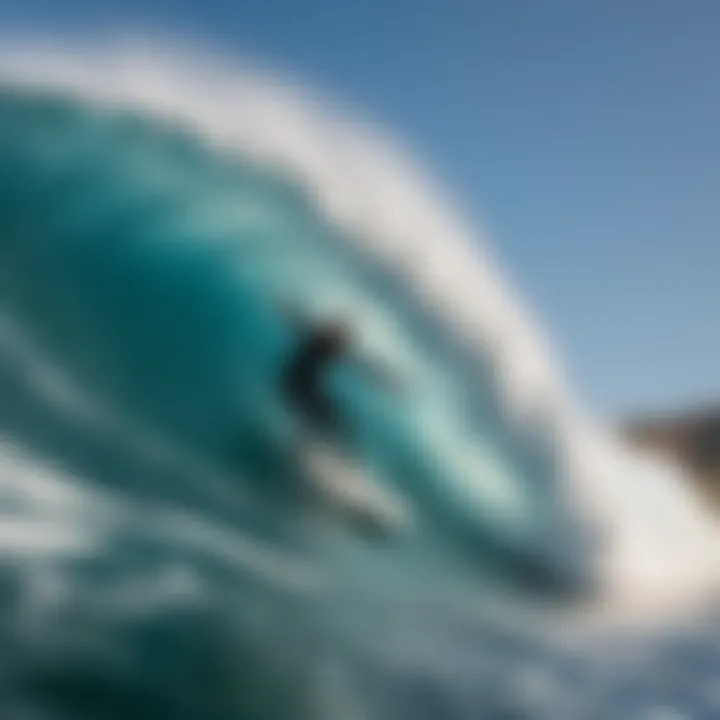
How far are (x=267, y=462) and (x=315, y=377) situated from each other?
1004 mm

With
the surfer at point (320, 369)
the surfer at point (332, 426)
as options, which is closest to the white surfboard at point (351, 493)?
the surfer at point (332, 426)

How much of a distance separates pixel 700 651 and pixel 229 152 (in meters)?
5.13

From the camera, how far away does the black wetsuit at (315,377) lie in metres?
8.68

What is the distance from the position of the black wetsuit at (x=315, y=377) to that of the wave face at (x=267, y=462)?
0.34 feet

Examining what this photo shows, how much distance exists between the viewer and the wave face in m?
6.21

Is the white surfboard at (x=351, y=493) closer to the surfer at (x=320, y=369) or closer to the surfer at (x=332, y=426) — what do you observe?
the surfer at (x=332, y=426)

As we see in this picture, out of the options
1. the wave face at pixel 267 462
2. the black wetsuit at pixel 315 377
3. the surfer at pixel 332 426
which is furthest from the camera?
the black wetsuit at pixel 315 377

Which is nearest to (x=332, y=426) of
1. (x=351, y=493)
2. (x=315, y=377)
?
(x=315, y=377)

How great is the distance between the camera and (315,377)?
29.3 feet

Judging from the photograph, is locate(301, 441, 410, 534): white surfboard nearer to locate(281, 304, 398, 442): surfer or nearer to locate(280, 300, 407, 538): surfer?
locate(280, 300, 407, 538): surfer

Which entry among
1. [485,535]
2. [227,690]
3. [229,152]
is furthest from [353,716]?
Answer: [229,152]

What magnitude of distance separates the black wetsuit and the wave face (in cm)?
10

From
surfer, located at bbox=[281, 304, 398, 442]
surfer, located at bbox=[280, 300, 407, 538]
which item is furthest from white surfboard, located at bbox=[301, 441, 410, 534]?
surfer, located at bbox=[281, 304, 398, 442]

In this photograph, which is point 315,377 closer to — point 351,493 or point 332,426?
point 332,426
